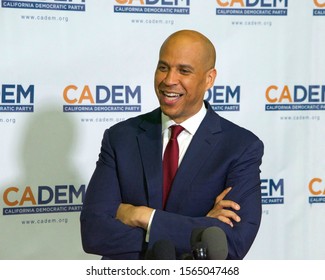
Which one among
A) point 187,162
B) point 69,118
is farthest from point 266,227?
point 187,162

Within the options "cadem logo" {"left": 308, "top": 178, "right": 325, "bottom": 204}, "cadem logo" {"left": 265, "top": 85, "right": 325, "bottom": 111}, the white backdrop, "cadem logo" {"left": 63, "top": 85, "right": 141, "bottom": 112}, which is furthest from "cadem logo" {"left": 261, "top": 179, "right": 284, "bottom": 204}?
"cadem logo" {"left": 63, "top": 85, "right": 141, "bottom": 112}

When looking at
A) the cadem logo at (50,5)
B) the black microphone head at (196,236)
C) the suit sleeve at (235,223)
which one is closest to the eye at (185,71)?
the suit sleeve at (235,223)

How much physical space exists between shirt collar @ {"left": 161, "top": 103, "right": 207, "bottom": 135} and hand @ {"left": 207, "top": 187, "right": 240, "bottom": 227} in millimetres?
322

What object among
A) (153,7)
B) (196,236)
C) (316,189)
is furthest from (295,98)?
(196,236)

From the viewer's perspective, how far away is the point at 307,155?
4.20 metres

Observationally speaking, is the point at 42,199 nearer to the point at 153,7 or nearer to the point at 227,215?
the point at 153,7

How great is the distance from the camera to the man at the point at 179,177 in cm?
250

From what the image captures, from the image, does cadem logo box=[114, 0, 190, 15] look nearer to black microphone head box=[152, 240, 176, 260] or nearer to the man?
the man

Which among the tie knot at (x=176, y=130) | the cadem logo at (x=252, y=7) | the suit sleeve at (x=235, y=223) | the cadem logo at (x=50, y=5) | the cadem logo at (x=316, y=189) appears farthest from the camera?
the cadem logo at (x=316, y=189)

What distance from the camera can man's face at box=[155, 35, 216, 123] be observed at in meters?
2.62

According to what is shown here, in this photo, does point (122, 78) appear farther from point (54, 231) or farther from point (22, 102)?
point (54, 231)

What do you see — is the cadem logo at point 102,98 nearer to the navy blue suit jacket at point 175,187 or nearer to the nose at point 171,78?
the navy blue suit jacket at point 175,187

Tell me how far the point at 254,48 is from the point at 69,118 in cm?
127

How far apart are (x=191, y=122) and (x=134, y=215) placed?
49cm
